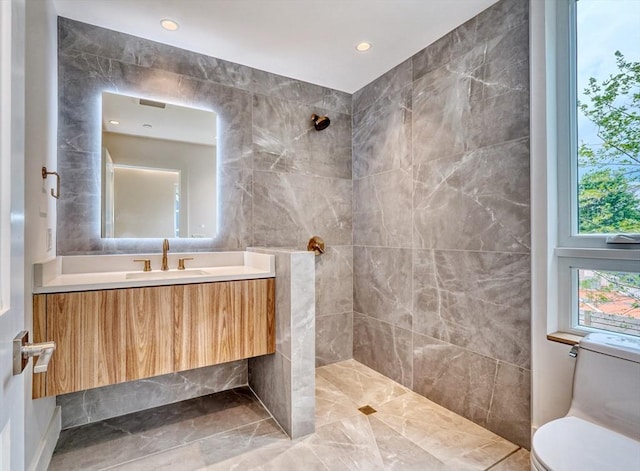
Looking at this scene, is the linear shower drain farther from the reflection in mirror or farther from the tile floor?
the reflection in mirror

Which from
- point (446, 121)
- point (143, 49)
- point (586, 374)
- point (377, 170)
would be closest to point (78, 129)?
point (143, 49)

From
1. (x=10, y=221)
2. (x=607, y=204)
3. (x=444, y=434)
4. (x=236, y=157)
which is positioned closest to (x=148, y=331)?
(x=10, y=221)

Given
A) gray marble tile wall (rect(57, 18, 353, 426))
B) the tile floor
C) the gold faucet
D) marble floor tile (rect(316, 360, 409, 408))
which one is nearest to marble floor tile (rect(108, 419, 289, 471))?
the tile floor

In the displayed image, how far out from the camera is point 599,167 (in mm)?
1609

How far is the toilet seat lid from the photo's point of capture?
1.12m

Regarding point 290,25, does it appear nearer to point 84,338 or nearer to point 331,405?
point 84,338

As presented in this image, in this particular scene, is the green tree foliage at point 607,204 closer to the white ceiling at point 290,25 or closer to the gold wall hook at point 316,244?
the white ceiling at point 290,25

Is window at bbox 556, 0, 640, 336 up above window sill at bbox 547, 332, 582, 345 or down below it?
above

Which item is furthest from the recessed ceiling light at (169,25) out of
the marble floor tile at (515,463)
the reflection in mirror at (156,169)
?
the marble floor tile at (515,463)

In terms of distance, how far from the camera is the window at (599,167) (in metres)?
1.50

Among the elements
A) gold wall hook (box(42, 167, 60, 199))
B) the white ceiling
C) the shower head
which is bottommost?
gold wall hook (box(42, 167, 60, 199))

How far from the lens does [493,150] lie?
1.95m

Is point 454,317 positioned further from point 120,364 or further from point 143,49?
point 143,49

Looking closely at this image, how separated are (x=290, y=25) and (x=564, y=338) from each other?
7.71 ft
